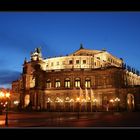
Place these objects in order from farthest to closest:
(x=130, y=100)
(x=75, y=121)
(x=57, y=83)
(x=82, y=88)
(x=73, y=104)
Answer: (x=57, y=83) → (x=82, y=88) → (x=130, y=100) → (x=73, y=104) → (x=75, y=121)

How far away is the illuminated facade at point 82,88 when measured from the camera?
55719mm

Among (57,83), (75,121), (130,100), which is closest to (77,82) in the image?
(57,83)

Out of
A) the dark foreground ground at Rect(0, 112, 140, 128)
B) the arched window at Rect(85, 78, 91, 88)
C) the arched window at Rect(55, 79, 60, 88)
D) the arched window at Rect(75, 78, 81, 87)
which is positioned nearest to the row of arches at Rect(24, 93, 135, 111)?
the arched window at Rect(55, 79, 60, 88)

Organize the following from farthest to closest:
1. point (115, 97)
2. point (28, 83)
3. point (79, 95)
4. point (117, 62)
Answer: point (117, 62), point (28, 83), point (79, 95), point (115, 97)

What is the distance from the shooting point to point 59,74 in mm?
61281

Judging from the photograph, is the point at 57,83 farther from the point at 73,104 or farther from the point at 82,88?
the point at 73,104

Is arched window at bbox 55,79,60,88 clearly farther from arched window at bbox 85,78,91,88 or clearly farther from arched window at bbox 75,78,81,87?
arched window at bbox 85,78,91,88

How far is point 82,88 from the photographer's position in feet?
194

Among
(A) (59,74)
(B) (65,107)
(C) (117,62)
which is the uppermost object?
(C) (117,62)
